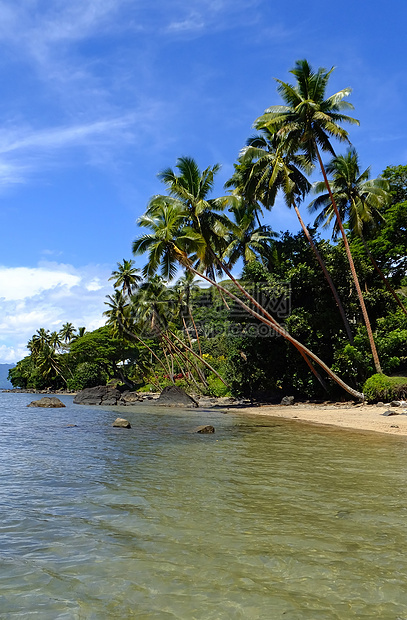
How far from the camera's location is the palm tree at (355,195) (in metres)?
24.3

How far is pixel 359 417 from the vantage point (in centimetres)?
1666

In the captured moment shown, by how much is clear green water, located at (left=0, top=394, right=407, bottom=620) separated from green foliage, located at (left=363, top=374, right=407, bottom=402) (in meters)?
10.7

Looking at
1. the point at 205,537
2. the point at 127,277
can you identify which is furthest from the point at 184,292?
the point at 205,537

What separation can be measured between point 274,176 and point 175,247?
5.96 metres

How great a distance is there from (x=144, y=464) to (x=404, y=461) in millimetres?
5020

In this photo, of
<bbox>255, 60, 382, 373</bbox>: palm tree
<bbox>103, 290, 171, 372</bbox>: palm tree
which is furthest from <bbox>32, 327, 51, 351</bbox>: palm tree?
<bbox>255, 60, 382, 373</bbox>: palm tree

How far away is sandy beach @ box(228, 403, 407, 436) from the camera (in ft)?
45.8

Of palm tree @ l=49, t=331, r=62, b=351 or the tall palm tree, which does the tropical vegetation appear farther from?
palm tree @ l=49, t=331, r=62, b=351

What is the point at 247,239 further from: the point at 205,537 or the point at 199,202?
the point at 205,537

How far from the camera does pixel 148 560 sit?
3963 mm

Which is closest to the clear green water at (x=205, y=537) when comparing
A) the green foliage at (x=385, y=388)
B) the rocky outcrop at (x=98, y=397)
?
the green foliage at (x=385, y=388)

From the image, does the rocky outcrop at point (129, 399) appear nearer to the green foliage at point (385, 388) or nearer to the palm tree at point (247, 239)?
the palm tree at point (247, 239)

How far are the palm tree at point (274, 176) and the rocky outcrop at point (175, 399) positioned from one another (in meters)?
13.6

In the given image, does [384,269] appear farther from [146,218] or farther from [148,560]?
[148,560]
